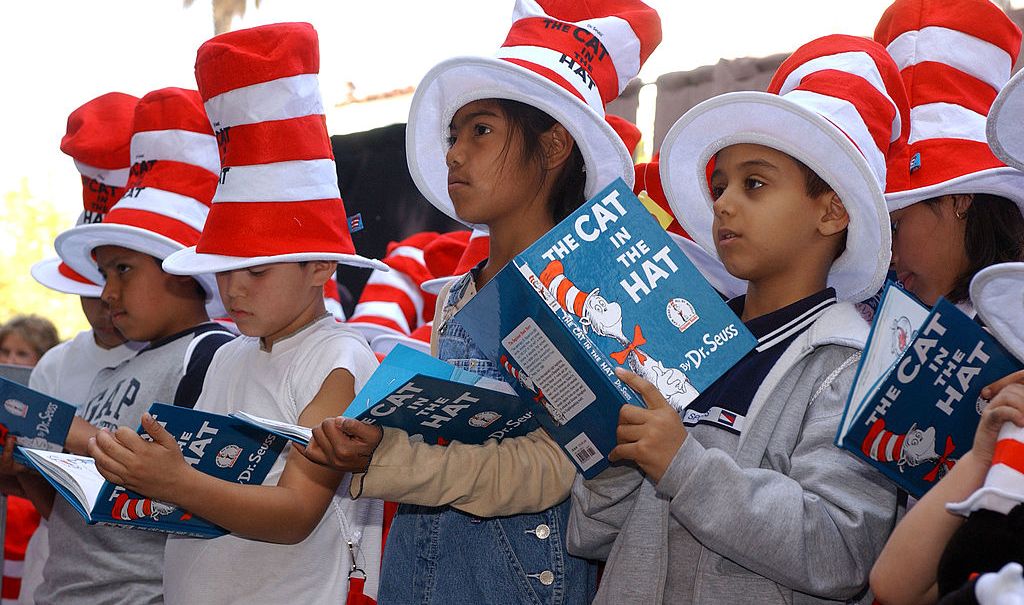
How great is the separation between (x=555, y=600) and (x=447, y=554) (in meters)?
0.22

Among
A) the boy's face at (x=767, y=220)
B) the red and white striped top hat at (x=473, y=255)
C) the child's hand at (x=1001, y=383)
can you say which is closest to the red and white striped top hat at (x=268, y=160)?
the red and white striped top hat at (x=473, y=255)

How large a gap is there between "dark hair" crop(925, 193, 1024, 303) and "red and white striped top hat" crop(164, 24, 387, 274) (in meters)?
1.19

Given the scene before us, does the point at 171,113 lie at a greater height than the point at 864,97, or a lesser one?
lesser

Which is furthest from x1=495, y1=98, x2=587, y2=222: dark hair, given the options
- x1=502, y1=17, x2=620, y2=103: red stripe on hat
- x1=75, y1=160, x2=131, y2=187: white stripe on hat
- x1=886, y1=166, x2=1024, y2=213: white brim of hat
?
x1=75, y1=160, x2=131, y2=187: white stripe on hat

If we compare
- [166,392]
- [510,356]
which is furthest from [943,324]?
[166,392]

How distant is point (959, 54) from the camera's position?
2.23 meters

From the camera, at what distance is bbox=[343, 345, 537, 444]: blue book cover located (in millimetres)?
1626

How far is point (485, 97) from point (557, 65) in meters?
0.17

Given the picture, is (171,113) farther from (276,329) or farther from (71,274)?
(276,329)

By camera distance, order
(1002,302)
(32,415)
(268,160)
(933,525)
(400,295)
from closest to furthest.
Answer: (933,525), (1002,302), (268,160), (32,415), (400,295)

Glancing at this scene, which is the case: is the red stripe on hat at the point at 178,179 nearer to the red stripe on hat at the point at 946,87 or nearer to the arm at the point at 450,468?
the arm at the point at 450,468

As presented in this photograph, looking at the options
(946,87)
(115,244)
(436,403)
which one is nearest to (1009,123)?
(946,87)

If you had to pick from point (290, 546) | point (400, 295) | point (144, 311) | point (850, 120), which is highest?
point (850, 120)

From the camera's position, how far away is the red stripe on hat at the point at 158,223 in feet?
9.10
